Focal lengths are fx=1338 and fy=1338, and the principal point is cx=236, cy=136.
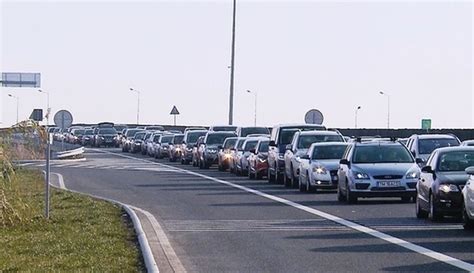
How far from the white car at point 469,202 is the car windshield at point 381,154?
909cm

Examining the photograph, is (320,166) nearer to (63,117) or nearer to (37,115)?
(63,117)

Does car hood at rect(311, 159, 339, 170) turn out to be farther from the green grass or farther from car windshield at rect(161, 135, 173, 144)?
car windshield at rect(161, 135, 173, 144)

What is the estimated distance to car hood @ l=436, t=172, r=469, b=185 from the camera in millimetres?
24703

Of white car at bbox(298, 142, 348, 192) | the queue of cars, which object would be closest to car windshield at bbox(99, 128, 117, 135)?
the queue of cars

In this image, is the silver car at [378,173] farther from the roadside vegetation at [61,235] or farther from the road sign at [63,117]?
the road sign at [63,117]

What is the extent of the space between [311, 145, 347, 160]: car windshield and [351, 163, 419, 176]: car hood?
5.55 m

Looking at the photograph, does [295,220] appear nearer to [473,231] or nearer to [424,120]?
[473,231]

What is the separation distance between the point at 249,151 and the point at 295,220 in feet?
75.1

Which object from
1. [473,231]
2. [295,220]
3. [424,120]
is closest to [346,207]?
[295,220]

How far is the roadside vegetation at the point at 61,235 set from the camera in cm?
1769

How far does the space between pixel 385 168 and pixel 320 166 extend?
16.7ft

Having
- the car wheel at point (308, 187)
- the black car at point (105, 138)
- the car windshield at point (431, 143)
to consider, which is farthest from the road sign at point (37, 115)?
the black car at point (105, 138)

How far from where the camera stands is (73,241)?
826 inches

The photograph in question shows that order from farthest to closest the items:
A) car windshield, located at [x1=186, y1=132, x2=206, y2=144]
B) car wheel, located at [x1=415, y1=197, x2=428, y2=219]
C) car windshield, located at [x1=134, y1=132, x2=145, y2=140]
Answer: car windshield, located at [x1=134, y1=132, x2=145, y2=140]
car windshield, located at [x1=186, y1=132, x2=206, y2=144]
car wheel, located at [x1=415, y1=197, x2=428, y2=219]
